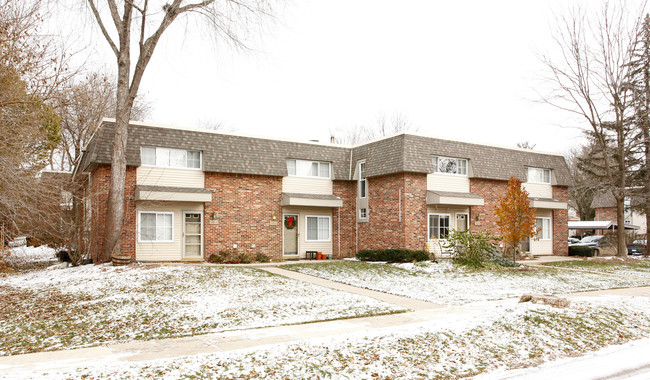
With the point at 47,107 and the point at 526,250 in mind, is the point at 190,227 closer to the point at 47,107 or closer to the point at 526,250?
the point at 47,107

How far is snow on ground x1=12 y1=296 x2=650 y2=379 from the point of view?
559cm

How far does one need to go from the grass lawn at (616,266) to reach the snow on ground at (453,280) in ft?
6.95

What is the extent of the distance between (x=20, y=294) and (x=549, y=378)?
11314 mm

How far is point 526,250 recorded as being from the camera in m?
24.0

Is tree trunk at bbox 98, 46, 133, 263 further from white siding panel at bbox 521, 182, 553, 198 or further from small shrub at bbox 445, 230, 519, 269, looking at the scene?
white siding panel at bbox 521, 182, 553, 198

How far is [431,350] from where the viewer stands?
660 centimetres

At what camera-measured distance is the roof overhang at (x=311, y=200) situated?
2009 centimetres

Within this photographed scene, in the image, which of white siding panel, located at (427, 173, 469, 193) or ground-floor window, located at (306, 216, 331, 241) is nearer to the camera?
white siding panel, located at (427, 173, 469, 193)

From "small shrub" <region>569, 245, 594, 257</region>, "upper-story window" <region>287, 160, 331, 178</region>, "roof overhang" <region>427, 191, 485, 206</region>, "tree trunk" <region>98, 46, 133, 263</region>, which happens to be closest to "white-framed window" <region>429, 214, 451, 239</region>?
"roof overhang" <region>427, 191, 485, 206</region>

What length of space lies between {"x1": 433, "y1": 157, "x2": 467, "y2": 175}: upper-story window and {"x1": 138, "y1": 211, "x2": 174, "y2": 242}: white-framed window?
38.0 feet

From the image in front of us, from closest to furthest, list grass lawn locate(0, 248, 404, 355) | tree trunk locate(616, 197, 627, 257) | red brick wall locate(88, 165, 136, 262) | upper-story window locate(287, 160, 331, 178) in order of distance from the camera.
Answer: grass lawn locate(0, 248, 404, 355), red brick wall locate(88, 165, 136, 262), upper-story window locate(287, 160, 331, 178), tree trunk locate(616, 197, 627, 257)

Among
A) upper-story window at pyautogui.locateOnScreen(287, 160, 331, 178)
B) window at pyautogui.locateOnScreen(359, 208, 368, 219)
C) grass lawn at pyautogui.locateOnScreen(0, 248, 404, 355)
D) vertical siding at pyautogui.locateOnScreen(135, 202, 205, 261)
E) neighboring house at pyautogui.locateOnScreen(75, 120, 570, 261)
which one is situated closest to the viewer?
grass lawn at pyautogui.locateOnScreen(0, 248, 404, 355)

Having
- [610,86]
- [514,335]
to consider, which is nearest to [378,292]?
[514,335]

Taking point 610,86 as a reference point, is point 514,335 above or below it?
below
